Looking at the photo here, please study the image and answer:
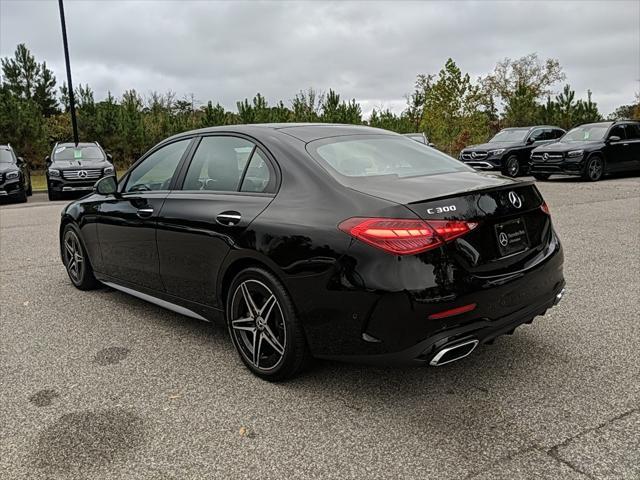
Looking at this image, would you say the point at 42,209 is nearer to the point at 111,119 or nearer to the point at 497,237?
the point at 497,237

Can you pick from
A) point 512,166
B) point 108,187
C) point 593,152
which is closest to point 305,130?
point 108,187

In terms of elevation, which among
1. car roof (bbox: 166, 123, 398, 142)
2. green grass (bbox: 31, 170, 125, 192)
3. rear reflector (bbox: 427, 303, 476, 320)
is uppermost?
car roof (bbox: 166, 123, 398, 142)

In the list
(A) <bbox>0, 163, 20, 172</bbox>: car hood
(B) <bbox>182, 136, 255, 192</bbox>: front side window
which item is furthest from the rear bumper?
(A) <bbox>0, 163, 20, 172</bbox>: car hood

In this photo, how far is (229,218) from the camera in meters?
3.44

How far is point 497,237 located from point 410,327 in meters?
0.69

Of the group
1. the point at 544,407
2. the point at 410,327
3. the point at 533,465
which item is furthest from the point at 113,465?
the point at 544,407

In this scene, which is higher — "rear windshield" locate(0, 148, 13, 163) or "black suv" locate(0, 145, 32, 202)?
"rear windshield" locate(0, 148, 13, 163)

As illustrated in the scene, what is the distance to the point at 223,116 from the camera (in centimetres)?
2928

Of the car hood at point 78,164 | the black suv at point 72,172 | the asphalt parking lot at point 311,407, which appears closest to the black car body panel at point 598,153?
the asphalt parking lot at point 311,407

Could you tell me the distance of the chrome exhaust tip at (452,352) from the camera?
2711 millimetres

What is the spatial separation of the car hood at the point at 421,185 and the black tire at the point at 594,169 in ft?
43.9

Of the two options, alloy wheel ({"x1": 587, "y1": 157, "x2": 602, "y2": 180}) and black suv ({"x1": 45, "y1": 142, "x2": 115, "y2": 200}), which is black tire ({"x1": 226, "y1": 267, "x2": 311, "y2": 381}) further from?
alloy wheel ({"x1": 587, "y1": 157, "x2": 602, "y2": 180})

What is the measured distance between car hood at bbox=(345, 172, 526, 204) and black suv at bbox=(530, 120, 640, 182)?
1333 centimetres

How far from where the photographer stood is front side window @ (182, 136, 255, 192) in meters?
3.68
